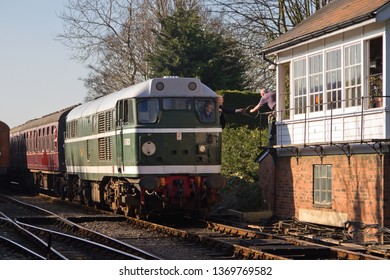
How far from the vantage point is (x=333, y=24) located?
16.3 metres

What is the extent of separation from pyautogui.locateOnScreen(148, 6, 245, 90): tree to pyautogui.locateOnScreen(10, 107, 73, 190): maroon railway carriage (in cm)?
406

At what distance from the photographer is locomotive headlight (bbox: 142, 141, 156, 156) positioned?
16.7 m

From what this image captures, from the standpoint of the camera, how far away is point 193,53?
2848 cm

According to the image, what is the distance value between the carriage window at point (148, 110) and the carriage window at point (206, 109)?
0.82 metres

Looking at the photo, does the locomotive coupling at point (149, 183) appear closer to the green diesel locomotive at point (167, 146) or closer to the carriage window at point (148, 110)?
the green diesel locomotive at point (167, 146)

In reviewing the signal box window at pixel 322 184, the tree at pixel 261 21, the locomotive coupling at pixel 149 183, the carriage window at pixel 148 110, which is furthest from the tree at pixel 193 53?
the locomotive coupling at pixel 149 183

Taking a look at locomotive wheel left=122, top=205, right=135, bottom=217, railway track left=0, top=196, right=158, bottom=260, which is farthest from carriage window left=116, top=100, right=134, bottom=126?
railway track left=0, top=196, right=158, bottom=260

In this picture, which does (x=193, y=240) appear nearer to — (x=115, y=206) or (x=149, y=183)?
(x=149, y=183)

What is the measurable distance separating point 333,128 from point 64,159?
10124 millimetres

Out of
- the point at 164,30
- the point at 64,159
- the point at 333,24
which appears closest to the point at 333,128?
the point at 333,24

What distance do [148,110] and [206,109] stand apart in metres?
1.15

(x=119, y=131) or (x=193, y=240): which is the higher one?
(x=119, y=131)

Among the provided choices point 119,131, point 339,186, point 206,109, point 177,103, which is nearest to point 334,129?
point 339,186
